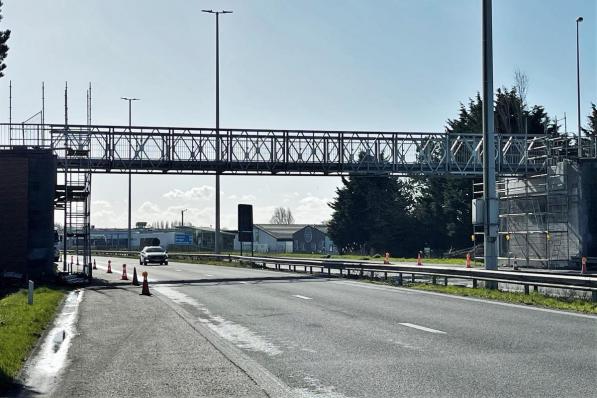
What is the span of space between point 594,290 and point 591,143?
1043 inches

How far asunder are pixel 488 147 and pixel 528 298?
6116mm

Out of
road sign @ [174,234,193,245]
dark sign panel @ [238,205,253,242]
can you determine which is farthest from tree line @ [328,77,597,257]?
road sign @ [174,234,193,245]

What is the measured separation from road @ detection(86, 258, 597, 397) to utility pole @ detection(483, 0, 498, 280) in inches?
166

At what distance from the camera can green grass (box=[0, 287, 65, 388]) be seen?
34.7 feet

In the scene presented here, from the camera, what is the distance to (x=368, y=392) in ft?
27.8

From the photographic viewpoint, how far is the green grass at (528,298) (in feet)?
57.8

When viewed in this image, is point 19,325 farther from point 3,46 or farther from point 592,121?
point 592,121

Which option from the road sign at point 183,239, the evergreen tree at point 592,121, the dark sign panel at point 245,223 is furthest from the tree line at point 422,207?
the road sign at point 183,239

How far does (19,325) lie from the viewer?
1510cm

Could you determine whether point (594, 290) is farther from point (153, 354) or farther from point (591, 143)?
point (591, 143)

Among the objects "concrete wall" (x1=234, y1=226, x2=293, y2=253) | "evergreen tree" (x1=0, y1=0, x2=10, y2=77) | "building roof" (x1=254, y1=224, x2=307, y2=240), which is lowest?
"concrete wall" (x1=234, y1=226, x2=293, y2=253)

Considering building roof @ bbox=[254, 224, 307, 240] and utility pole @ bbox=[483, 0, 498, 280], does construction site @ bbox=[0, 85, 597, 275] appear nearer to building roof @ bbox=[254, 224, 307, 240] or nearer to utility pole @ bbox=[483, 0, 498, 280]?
utility pole @ bbox=[483, 0, 498, 280]

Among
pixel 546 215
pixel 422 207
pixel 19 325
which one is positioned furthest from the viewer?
pixel 422 207

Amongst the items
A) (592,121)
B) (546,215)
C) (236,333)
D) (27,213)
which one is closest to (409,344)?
(236,333)
